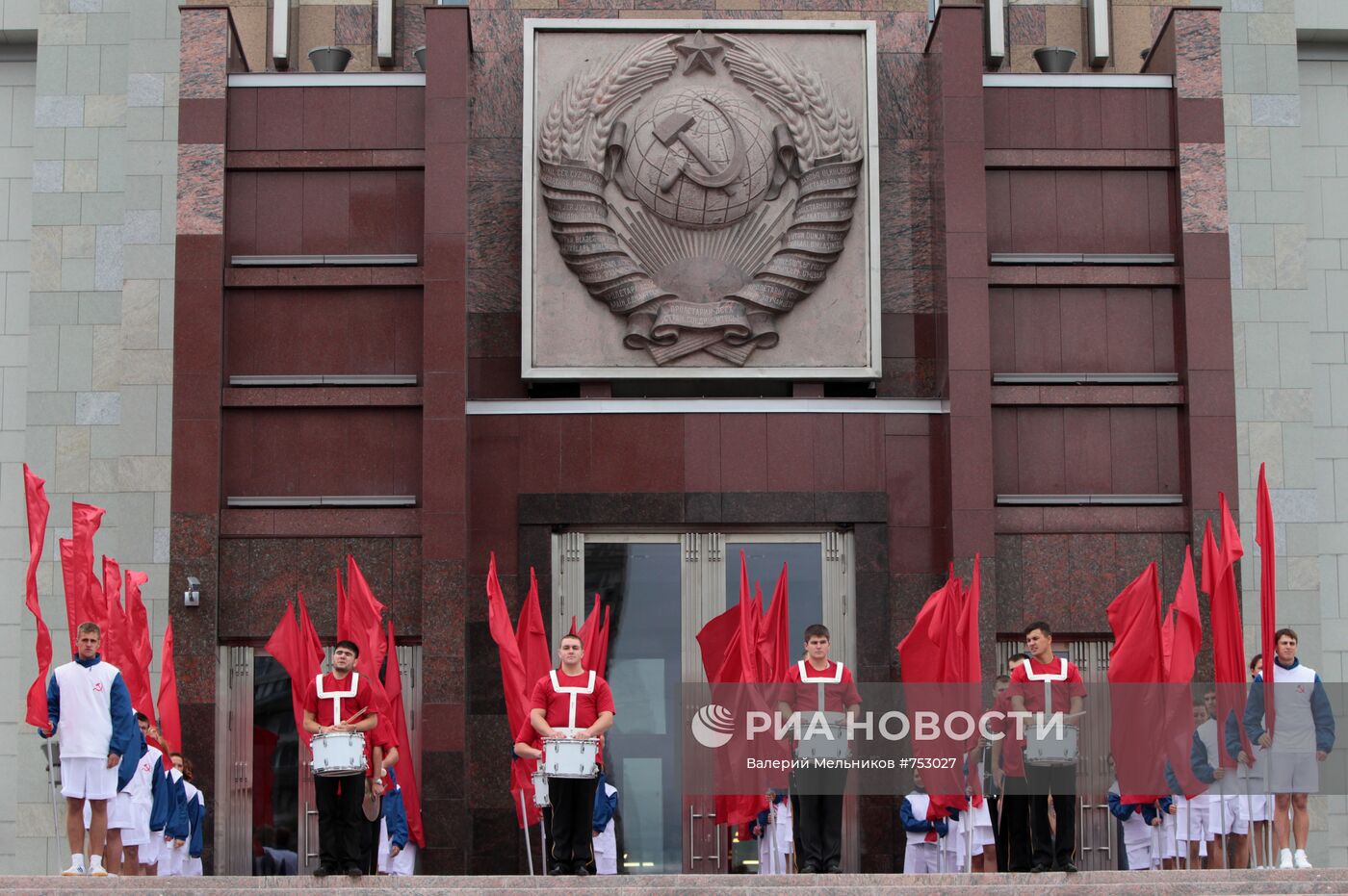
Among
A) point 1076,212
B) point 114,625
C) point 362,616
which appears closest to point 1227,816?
point 1076,212

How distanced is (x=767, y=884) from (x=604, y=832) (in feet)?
18.0

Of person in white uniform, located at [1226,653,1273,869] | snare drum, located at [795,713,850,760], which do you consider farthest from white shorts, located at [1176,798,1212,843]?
snare drum, located at [795,713,850,760]

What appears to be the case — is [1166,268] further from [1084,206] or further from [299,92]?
[299,92]

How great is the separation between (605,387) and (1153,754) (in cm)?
698

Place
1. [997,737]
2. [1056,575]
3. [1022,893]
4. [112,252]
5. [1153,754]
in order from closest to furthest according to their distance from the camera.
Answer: [1022,893]
[997,737]
[1153,754]
[1056,575]
[112,252]

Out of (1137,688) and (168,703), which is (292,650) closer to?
(168,703)

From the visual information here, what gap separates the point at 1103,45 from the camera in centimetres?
2333

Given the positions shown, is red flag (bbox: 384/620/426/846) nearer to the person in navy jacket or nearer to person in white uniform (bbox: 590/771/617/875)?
person in white uniform (bbox: 590/771/617/875)

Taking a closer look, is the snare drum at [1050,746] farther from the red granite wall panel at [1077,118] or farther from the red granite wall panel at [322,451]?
the red granite wall panel at [1077,118]

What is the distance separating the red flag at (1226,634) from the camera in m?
16.9

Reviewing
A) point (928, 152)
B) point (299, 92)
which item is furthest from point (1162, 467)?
point (299, 92)

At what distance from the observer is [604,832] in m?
19.7

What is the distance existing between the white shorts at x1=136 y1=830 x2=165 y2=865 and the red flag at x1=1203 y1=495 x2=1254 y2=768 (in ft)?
29.6

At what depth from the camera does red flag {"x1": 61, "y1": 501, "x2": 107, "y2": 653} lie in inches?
723
